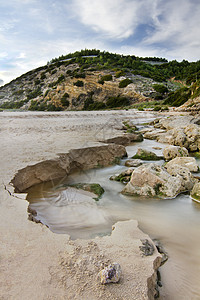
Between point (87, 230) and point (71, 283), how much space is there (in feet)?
3.74

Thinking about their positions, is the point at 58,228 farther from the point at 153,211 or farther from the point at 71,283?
the point at 153,211

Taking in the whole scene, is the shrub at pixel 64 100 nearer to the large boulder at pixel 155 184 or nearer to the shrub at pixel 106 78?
the shrub at pixel 106 78

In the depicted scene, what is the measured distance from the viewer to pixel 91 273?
61.4 inches

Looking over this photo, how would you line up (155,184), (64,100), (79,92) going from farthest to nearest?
1. (79,92)
2. (64,100)
3. (155,184)

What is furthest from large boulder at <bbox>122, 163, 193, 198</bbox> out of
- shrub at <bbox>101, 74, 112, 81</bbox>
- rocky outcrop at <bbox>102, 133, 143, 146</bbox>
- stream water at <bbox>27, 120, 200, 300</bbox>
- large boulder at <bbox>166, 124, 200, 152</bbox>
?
shrub at <bbox>101, 74, 112, 81</bbox>

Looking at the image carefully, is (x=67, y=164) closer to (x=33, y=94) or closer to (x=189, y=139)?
(x=189, y=139)

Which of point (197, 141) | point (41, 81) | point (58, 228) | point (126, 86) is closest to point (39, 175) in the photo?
point (58, 228)

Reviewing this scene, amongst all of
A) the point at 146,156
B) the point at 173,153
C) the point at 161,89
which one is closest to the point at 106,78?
the point at 161,89

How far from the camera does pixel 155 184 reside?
3723mm

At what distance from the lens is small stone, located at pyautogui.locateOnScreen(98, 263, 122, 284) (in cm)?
148

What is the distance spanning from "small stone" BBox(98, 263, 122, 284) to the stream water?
0.47 m

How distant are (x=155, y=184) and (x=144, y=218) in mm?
892

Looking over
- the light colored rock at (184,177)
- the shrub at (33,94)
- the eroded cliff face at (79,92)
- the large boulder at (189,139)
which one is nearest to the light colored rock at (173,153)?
the large boulder at (189,139)

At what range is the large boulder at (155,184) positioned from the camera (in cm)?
363
